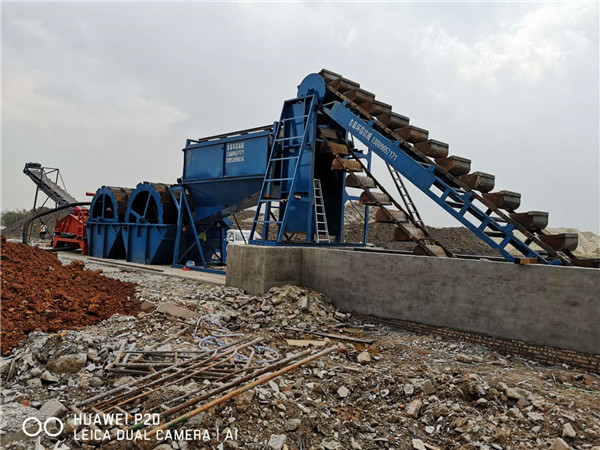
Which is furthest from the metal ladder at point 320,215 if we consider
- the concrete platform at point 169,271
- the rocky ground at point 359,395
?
the rocky ground at point 359,395

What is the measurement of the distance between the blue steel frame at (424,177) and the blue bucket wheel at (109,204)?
878 cm

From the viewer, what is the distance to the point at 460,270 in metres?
6.70

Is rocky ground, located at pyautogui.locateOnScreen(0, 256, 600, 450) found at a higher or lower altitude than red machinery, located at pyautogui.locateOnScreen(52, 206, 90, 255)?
lower

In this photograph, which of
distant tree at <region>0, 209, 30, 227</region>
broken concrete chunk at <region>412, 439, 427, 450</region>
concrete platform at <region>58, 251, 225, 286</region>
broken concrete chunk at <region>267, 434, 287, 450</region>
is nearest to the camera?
broken concrete chunk at <region>267, 434, 287, 450</region>

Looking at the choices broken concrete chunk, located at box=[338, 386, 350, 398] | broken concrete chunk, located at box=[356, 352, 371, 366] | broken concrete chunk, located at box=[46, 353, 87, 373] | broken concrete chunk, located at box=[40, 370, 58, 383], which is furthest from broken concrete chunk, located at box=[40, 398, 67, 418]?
broken concrete chunk, located at box=[356, 352, 371, 366]

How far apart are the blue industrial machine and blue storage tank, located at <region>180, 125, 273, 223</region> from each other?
0.10 ft

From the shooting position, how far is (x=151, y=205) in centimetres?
1476

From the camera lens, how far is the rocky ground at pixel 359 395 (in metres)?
3.85

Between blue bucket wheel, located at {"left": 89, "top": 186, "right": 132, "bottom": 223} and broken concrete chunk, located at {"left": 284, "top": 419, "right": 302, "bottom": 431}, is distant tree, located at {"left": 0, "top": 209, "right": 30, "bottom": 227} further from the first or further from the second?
broken concrete chunk, located at {"left": 284, "top": 419, "right": 302, "bottom": 431}

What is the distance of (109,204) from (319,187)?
9.54m

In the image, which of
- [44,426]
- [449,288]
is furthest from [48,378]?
[449,288]

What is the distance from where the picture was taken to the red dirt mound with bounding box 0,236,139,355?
599cm

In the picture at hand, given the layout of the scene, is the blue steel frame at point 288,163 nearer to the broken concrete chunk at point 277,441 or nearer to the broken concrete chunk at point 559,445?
the broken concrete chunk at point 277,441

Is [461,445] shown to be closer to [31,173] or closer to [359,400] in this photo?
[359,400]
